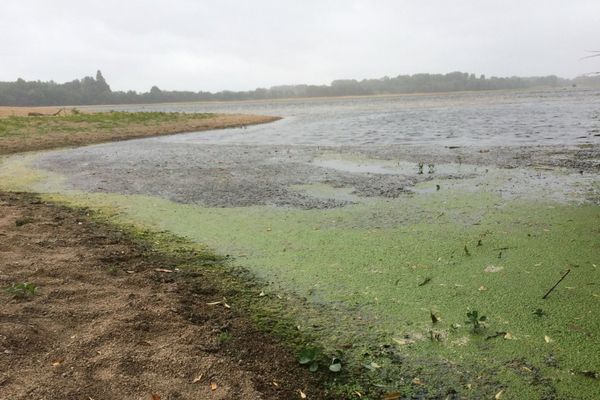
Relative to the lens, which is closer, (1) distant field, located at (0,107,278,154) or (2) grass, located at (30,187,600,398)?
(2) grass, located at (30,187,600,398)

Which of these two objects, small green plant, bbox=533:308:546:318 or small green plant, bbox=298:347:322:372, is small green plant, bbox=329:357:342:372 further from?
small green plant, bbox=533:308:546:318

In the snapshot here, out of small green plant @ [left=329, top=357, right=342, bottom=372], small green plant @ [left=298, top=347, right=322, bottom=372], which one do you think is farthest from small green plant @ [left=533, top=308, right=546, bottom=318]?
small green plant @ [left=298, top=347, right=322, bottom=372]

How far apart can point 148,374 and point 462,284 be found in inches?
Result: 112

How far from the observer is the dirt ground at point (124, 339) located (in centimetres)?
264

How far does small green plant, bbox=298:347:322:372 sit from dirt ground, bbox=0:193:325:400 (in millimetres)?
52

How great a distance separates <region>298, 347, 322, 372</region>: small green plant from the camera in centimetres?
294

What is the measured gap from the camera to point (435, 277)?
4320 mm

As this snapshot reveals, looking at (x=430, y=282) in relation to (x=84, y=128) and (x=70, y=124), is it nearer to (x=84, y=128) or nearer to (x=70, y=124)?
(x=84, y=128)

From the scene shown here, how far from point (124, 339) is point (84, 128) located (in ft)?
78.1

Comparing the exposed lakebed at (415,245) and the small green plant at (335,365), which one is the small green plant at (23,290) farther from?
the small green plant at (335,365)

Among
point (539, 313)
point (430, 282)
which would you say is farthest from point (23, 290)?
point (539, 313)

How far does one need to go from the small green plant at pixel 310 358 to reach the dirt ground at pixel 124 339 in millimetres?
52

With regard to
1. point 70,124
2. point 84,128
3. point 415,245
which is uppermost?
point 70,124

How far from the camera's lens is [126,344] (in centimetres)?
306
